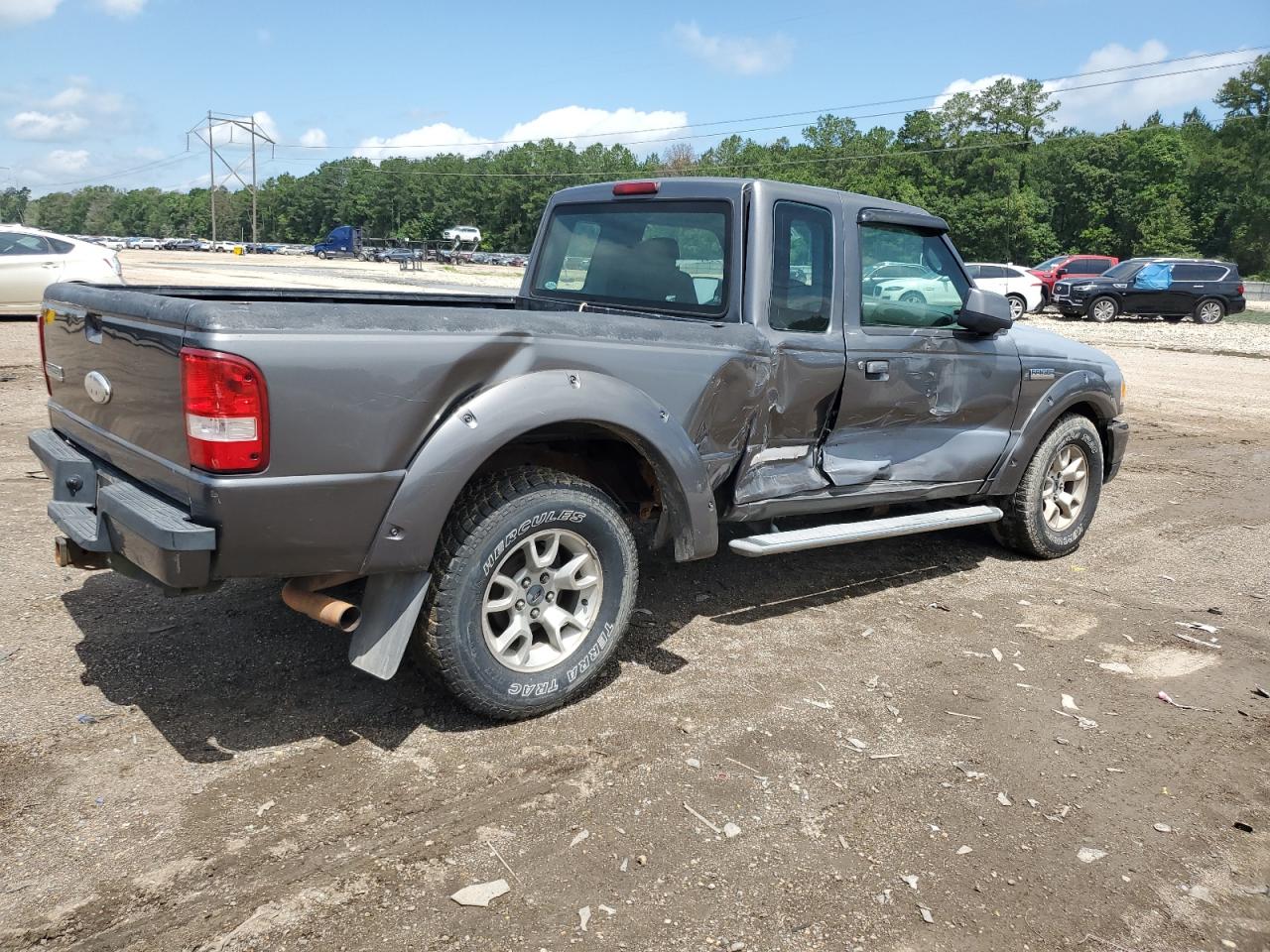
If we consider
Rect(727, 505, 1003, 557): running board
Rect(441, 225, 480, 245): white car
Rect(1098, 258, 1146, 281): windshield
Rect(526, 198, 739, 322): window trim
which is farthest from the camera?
Rect(441, 225, 480, 245): white car

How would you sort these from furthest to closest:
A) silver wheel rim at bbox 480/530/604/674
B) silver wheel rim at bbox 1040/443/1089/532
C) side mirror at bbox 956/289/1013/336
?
1. silver wheel rim at bbox 1040/443/1089/532
2. side mirror at bbox 956/289/1013/336
3. silver wheel rim at bbox 480/530/604/674

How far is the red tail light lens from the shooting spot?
15.6 ft

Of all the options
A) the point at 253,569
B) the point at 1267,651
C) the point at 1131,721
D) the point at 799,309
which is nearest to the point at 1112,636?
the point at 1267,651

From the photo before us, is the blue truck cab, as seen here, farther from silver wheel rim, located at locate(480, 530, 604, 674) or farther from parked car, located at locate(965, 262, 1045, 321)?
silver wheel rim, located at locate(480, 530, 604, 674)

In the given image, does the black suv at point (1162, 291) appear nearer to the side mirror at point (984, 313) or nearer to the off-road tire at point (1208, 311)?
the off-road tire at point (1208, 311)

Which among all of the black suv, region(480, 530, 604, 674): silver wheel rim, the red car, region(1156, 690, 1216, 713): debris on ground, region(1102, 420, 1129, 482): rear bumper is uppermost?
the red car

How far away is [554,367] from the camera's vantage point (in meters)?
3.50

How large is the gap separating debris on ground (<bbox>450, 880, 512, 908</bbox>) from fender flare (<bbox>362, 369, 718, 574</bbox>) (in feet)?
3.27

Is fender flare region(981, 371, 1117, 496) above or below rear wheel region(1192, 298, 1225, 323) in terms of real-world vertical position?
below

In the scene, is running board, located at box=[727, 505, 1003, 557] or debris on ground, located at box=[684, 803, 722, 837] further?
running board, located at box=[727, 505, 1003, 557]

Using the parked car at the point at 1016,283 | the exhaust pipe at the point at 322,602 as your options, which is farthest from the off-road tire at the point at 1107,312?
the exhaust pipe at the point at 322,602

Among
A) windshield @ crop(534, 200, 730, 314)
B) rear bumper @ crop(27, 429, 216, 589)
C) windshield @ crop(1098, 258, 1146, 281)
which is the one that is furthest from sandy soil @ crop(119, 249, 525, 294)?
windshield @ crop(1098, 258, 1146, 281)

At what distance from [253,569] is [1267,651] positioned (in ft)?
14.7

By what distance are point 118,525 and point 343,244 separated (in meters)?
84.7
